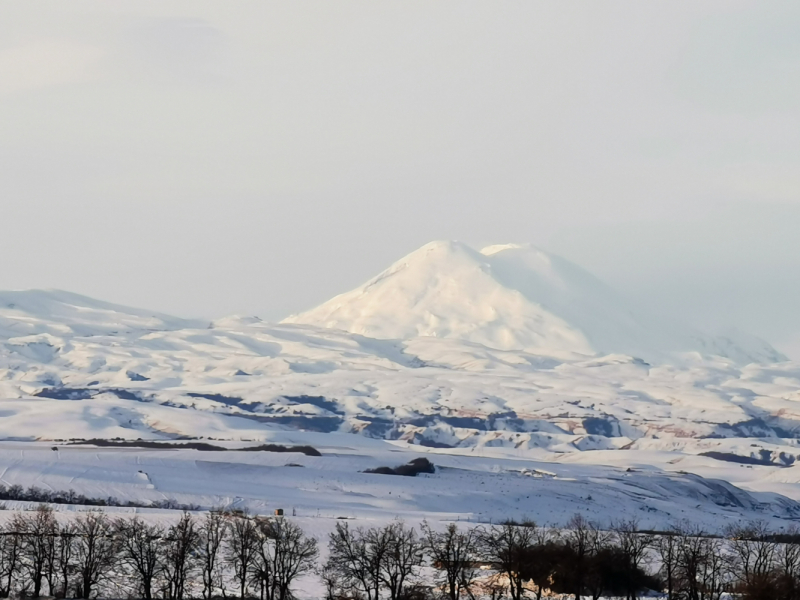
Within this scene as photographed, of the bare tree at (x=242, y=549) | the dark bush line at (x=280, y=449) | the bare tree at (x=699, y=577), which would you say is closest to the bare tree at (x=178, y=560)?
the bare tree at (x=242, y=549)

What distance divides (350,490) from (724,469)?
8413 cm

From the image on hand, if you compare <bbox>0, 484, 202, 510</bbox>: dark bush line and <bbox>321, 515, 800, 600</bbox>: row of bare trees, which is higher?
<bbox>0, 484, 202, 510</bbox>: dark bush line

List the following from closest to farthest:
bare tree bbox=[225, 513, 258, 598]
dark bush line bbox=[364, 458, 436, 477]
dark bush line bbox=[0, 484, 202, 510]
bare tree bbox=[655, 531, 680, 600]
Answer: bare tree bbox=[655, 531, 680, 600], bare tree bbox=[225, 513, 258, 598], dark bush line bbox=[0, 484, 202, 510], dark bush line bbox=[364, 458, 436, 477]

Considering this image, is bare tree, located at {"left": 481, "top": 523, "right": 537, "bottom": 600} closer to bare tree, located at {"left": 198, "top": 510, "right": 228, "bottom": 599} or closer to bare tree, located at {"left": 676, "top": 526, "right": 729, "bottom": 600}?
bare tree, located at {"left": 676, "top": 526, "right": 729, "bottom": 600}

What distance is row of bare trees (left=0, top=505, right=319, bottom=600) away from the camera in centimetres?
6278

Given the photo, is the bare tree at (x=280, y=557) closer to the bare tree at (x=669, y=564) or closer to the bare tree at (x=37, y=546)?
the bare tree at (x=37, y=546)

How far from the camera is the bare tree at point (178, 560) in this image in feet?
205

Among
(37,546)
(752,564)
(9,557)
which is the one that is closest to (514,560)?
(752,564)

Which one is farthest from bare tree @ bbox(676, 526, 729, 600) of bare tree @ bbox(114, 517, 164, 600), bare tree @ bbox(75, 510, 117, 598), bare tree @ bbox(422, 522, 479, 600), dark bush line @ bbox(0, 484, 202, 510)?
dark bush line @ bbox(0, 484, 202, 510)

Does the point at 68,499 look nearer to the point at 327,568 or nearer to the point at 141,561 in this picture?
the point at 141,561

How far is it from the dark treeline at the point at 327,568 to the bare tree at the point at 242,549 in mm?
103

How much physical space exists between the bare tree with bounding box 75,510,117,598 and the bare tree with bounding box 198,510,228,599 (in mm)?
4364

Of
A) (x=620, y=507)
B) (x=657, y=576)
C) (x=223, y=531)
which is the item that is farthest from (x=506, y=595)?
(x=620, y=507)

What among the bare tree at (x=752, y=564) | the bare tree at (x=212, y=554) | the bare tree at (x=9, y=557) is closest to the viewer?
the bare tree at (x=752, y=564)
